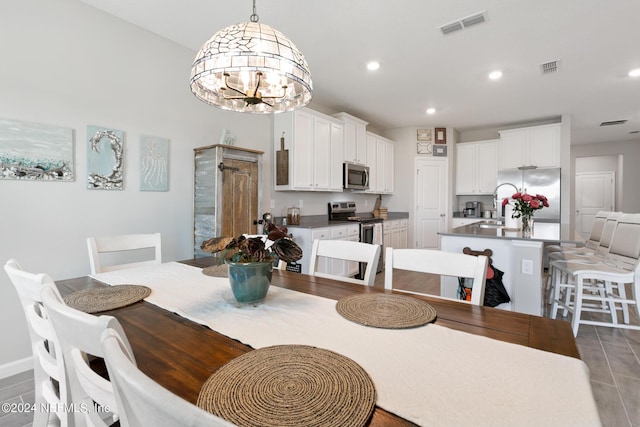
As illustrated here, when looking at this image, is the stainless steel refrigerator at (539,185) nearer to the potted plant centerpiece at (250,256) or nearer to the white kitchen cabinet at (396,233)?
the white kitchen cabinet at (396,233)

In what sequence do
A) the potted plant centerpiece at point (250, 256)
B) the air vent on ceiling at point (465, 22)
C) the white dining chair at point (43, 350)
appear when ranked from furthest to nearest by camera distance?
the air vent on ceiling at point (465, 22), the potted plant centerpiece at point (250, 256), the white dining chair at point (43, 350)

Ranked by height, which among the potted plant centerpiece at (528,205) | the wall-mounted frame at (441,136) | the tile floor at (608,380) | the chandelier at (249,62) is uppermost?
the wall-mounted frame at (441,136)

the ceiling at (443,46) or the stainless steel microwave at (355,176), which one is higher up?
the ceiling at (443,46)

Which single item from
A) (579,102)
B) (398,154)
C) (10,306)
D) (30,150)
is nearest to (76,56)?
(30,150)

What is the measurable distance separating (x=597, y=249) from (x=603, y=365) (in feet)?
6.17

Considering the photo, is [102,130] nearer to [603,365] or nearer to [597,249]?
[603,365]

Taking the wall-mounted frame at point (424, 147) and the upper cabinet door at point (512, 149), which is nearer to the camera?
the upper cabinet door at point (512, 149)

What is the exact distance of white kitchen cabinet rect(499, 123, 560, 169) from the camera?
527 centimetres

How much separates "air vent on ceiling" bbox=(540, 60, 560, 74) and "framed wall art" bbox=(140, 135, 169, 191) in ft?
13.4

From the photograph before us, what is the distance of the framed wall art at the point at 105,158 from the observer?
2.42 m

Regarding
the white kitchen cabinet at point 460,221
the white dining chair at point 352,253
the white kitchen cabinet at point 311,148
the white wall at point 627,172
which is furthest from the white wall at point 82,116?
the white wall at point 627,172

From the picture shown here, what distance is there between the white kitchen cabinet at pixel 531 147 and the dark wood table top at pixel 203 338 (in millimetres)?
5472

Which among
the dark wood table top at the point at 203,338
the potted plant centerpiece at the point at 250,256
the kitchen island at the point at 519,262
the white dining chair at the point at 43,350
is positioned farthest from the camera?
the kitchen island at the point at 519,262

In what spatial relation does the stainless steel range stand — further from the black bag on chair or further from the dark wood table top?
the dark wood table top
